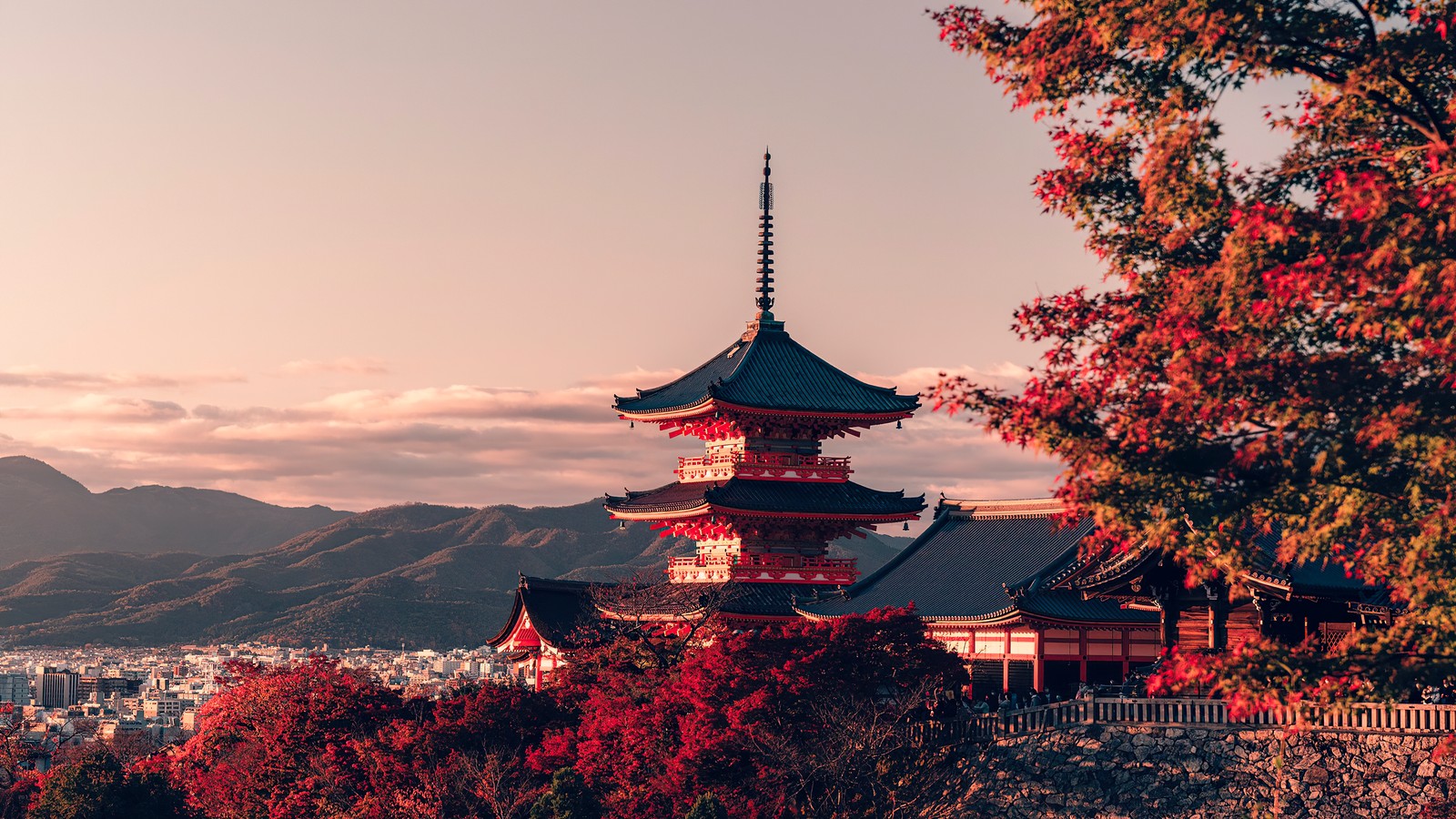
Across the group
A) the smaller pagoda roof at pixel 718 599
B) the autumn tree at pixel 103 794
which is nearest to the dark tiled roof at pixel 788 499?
the smaller pagoda roof at pixel 718 599

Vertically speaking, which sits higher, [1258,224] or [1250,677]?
[1258,224]

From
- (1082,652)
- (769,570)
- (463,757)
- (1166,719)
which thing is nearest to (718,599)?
(769,570)

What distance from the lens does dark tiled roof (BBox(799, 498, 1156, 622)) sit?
3547 cm

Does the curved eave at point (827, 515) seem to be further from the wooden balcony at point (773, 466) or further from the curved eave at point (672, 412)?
the curved eave at point (672, 412)

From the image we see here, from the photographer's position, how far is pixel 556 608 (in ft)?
168

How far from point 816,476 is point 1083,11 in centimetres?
2852

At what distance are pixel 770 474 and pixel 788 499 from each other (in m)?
0.91

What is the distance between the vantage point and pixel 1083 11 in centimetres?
1716

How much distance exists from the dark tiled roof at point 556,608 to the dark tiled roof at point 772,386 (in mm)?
6044

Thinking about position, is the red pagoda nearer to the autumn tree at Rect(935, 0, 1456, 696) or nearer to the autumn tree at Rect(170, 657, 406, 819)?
the autumn tree at Rect(170, 657, 406, 819)

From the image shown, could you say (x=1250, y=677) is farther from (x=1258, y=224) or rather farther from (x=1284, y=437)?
(x=1258, y=224)

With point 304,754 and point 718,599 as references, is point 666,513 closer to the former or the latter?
point 718,599

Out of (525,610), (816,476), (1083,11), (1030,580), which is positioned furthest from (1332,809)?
(525,610)

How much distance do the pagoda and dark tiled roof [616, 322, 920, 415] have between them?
0.13 ft
